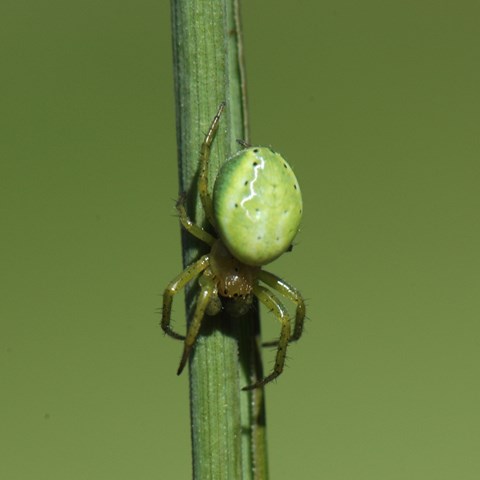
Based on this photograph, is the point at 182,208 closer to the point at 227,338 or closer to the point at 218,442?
the point at 227,338

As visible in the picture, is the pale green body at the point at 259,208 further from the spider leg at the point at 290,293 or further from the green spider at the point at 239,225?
the spider leg at the point at 290,293

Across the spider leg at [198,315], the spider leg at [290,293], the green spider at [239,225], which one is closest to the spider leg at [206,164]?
the green spider at [239,225]

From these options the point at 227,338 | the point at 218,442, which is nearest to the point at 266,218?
the point at 227,338

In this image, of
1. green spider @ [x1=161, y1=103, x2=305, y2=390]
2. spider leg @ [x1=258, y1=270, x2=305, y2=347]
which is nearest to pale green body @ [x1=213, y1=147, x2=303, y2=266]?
green spider @ [x1=161, y1=103, x2=305, y2=390]

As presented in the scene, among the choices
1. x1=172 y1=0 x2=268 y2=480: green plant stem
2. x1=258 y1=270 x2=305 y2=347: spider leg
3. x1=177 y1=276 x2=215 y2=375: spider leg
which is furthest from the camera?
x1=258 y1=270 x2=305 y2=347: spider leg

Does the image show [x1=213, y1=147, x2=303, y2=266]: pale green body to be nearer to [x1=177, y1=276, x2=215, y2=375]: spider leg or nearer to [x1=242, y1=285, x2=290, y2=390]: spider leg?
[x1=177, y1=276, x2=215, y2=375]: spider leg

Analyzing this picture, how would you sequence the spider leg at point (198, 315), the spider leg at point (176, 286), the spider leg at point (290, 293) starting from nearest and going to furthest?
the spider leg at point (198, 315)
the spider leg at point (176, 286)
the spider leg at point (290, 293)

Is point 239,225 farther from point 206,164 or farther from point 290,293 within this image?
point 290,293

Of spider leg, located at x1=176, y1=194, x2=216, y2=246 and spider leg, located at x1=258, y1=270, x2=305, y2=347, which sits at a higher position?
spider leg, located at x1=176, y1=194, x2=216, y2=246
